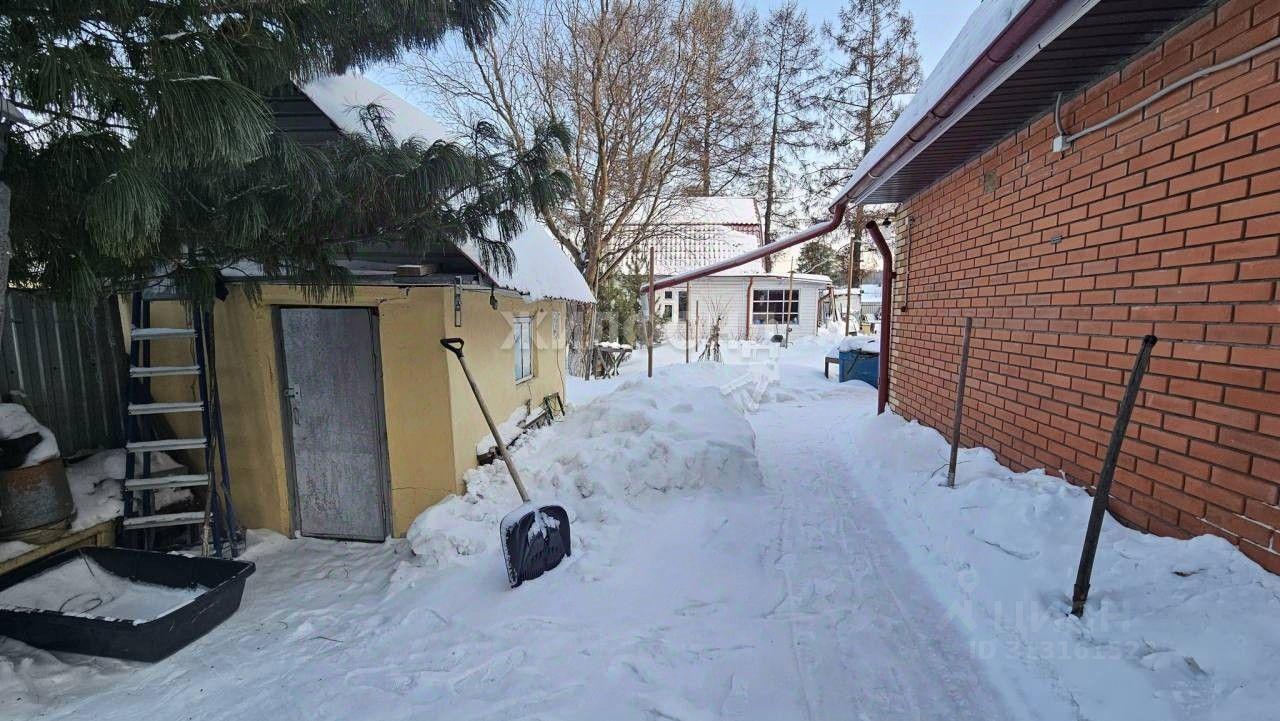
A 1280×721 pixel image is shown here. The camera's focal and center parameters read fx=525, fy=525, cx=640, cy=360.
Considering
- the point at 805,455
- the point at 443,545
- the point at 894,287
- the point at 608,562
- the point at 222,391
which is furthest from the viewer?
the point at 894,287

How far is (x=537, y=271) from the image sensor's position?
5.93 metres

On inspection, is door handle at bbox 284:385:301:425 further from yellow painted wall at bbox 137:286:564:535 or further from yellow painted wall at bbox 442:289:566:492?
yellow painted wall at bbox 442:289:566:492

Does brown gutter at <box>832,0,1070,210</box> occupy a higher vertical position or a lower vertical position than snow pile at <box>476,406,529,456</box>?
higher

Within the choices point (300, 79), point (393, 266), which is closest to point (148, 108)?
point (300, 79)

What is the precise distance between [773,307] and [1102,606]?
18.8m

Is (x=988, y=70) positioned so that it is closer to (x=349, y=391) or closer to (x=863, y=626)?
(x=863, y=626)

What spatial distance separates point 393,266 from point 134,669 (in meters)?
2.86

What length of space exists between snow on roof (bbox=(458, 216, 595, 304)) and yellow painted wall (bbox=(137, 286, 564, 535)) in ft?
1.73

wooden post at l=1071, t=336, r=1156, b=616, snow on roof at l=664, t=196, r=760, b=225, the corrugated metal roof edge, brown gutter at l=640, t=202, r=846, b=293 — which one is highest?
snow on roof at l=664, t=196, r=760, b=225

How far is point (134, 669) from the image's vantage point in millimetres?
2873

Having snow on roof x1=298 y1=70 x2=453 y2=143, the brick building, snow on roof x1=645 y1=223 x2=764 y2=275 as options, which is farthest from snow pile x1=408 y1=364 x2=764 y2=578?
snow on roof x1=645 y1=223 x2=764 y2=275

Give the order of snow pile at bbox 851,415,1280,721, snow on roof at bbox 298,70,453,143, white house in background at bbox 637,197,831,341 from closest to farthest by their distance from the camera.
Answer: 1. snow pile at bbox 851,415,1280,721
2. snow on roof at bbox 298,70,453,143
3. white house in background at bbox 637,197,831,341

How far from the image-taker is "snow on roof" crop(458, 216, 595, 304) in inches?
→ 168

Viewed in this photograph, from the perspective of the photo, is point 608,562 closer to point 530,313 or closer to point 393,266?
point 393,266
